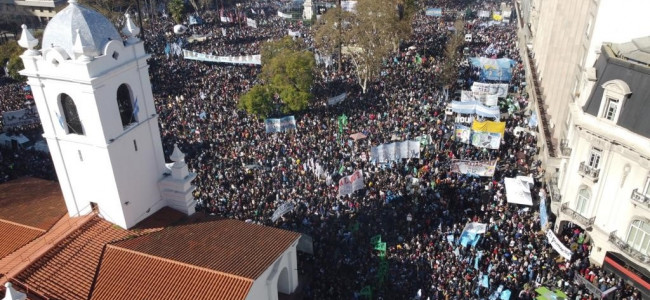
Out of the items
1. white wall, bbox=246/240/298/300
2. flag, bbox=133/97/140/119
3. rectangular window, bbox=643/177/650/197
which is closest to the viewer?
white wall, bbox=246/240/298/300

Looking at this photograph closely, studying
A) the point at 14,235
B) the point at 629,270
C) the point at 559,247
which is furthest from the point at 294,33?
the point at 629,270

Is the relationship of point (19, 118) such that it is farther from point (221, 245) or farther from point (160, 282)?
point (160, 282)

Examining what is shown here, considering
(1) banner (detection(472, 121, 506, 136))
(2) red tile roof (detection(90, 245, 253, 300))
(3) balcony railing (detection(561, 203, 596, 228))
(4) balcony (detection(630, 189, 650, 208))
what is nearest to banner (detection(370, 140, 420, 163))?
(1) banner (detection(472, 121, 506, 136))

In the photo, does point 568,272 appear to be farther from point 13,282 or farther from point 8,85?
point 8,85

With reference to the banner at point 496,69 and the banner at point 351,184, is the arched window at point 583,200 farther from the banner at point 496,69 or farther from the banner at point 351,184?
the banner at point 496,69

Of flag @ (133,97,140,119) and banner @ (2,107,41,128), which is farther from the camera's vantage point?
banner @ (2,107,41,128)

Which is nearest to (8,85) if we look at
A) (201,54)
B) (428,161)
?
(201,54)

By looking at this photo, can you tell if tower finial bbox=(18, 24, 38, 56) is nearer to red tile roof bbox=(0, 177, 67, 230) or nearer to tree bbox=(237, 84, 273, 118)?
red tile roof bbox=(0, 177, 67, 230)
